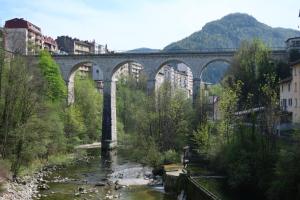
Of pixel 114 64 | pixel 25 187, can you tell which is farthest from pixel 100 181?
pixel 114 64

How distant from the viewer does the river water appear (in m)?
31.2

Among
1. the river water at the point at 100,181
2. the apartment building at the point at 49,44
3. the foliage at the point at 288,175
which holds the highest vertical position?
the apartment building at the point at 49,44

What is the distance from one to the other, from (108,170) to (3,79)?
13.2 m

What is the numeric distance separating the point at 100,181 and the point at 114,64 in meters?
26.1

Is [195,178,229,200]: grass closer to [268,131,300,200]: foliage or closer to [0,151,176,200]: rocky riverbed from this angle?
[0,151,176,200]: rocky riverbed

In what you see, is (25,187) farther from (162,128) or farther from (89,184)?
(162,128)

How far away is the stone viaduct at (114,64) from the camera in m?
56.7

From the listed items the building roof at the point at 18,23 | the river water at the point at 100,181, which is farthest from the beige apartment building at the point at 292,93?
the building roof at the point at 18,23

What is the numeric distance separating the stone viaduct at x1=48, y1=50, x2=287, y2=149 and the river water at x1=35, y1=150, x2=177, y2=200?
381 inches

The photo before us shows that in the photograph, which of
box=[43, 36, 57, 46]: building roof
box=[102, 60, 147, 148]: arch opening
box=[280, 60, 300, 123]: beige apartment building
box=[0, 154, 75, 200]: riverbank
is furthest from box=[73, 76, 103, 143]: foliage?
box=[280, 60, 300, 123]: beige apartment building

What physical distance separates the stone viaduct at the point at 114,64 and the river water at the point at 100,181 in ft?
31.8

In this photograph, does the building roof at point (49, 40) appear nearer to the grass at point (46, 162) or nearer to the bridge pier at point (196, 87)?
the bridge pier at point (196, 87)

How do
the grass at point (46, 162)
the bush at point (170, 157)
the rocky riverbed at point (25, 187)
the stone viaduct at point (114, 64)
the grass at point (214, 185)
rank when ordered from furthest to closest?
the stone viaduct at point (114, 64), the bush at point (170, 157), the grass at point (46, 162), the rocky riverbed at point (25, 187), the grass at point (214, 185)

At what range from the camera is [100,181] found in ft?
123
